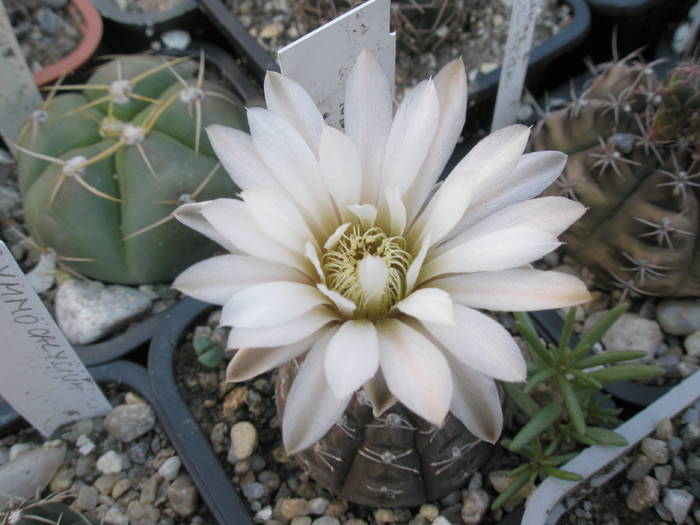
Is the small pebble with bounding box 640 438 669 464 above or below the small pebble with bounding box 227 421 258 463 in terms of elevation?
below

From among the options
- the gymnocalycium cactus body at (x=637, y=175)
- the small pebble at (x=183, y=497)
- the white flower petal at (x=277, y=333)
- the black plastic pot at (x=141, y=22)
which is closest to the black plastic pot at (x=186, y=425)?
the small pebble at (x=183, y=497)

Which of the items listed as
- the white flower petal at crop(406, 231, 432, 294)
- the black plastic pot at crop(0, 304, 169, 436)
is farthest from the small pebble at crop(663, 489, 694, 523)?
the black plastic pot at crop(0, 304, 169, 436)

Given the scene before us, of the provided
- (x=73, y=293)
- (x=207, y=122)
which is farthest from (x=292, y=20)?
(x=73, y=293)

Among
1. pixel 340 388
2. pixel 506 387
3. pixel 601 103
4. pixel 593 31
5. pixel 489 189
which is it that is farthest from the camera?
pixel 593 31

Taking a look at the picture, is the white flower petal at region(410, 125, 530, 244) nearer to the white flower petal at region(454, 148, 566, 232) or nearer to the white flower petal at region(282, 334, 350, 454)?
the white flower petal at region(454, 148, 566, 232)

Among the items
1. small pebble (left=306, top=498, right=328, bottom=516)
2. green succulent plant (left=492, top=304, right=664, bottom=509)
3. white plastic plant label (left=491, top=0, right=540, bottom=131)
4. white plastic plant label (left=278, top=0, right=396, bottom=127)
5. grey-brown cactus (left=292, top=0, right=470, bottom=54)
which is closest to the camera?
white plastic plant label (left=278, top=0, right=396, bottom=127)

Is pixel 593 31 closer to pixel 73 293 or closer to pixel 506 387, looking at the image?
pixel 506 387
